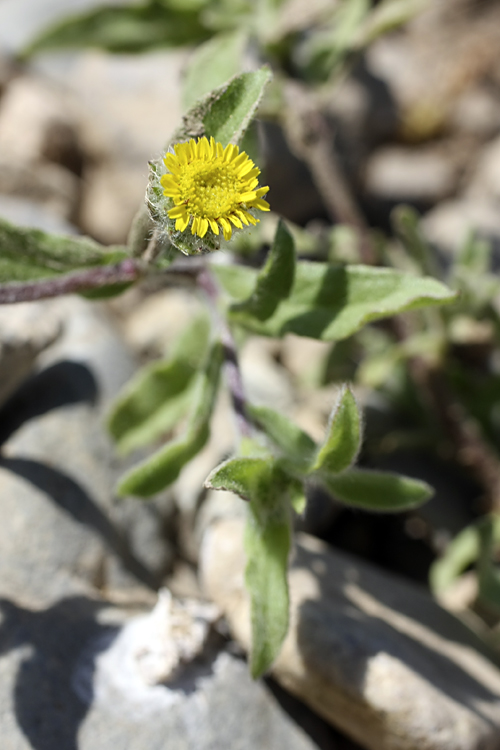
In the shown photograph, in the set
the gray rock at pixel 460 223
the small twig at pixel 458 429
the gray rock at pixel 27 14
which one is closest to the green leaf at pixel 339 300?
the small twig at pixel 458 429

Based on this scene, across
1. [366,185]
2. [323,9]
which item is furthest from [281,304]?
[366,185]

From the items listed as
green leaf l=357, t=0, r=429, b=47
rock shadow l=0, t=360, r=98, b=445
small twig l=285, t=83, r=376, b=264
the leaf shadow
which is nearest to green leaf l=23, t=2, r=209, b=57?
small twig l=285, t=83, r=376, b=264

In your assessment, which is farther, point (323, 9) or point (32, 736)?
point (323, 9)

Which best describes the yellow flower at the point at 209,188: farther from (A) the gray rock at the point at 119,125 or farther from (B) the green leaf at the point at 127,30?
(A) the gray rock at the point at 119,125

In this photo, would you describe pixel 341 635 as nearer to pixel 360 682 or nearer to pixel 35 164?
pixel 360 682

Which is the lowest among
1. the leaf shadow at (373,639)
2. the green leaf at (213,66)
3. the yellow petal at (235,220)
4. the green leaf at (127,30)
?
the leaf shadow at (373,639)

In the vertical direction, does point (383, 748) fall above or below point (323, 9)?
below
